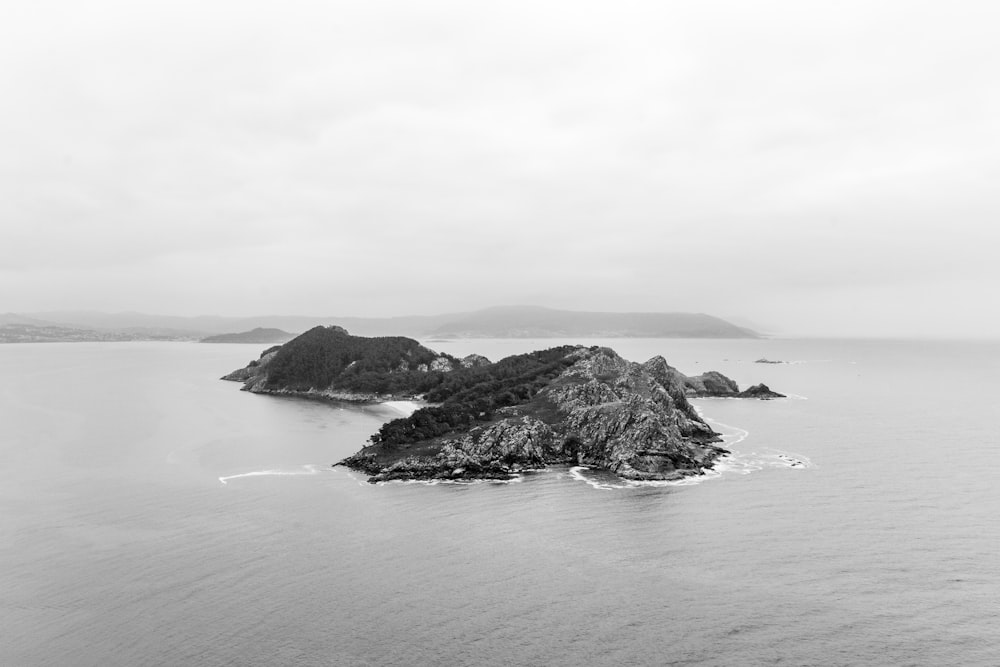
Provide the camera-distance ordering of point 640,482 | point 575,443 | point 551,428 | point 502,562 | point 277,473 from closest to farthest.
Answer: point 502,562, point 640,482, point 277,473, point 575,443, point 551,428

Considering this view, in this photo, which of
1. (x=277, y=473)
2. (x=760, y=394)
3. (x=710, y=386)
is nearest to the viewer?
(x=277, y=473)

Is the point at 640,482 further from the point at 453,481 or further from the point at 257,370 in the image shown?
the point at 257,370

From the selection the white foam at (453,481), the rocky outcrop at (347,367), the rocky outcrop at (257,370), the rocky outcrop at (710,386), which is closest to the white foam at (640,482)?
the white foam at (453,481)

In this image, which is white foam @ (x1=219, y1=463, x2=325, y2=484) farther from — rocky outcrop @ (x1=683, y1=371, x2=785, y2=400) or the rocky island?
rocky outcrop @ (x1=683, y1=371, x2=785, y2=400)

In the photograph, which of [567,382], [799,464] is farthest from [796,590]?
[567,382]

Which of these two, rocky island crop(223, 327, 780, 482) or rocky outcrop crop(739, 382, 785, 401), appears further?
rocky outcrop crop(739, 382, 785, 401)

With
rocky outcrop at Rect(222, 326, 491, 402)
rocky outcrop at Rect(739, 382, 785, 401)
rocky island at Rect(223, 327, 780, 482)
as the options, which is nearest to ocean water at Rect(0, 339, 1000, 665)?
rocky island at Rect(223, 327, 780, 482)

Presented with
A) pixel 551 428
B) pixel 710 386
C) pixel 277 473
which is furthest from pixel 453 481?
pixel 710 386

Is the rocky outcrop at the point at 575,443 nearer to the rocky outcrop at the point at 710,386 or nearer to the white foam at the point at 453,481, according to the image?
the white foam at the point at 453,481

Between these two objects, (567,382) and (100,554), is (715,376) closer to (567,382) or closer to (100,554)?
(567,382)
